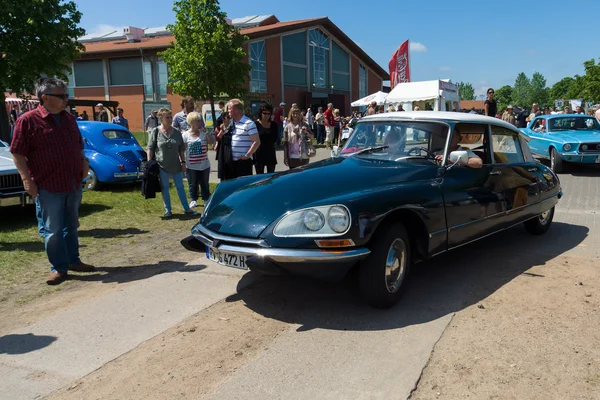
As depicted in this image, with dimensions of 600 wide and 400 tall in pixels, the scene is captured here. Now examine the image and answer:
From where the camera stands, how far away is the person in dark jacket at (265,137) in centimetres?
762

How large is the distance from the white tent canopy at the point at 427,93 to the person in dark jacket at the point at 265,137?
1462cm

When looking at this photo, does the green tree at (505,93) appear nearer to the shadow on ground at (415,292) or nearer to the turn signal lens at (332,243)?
the shadow on ground at (415,292)

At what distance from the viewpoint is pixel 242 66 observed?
22344 mm

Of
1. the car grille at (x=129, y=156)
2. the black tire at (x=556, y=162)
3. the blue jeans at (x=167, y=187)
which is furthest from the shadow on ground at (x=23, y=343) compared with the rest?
the black tire at (x=556, y=162)

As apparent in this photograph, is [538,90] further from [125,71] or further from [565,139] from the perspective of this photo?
[565,139]

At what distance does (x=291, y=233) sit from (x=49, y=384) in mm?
1861

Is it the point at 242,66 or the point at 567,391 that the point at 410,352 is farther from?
the point at 242,66

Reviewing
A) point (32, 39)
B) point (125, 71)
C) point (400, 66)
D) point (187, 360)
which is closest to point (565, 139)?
point (187, 360)

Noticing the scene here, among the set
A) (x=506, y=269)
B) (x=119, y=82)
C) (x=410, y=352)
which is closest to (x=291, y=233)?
(x=410, y=352)

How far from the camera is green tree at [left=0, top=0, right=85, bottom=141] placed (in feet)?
43.1

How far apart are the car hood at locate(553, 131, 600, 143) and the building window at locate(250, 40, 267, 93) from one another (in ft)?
69.7

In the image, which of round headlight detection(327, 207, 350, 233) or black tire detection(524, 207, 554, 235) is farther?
black tire detection(524, 207, 554, 235)

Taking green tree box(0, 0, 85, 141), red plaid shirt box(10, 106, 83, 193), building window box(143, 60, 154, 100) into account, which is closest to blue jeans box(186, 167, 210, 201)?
red plaid shirt box(10, 106, 83, 193)

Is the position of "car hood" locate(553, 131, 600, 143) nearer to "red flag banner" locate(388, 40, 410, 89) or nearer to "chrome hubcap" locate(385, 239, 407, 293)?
"chrome hubcap" locate(385, 239, 407, 293)
